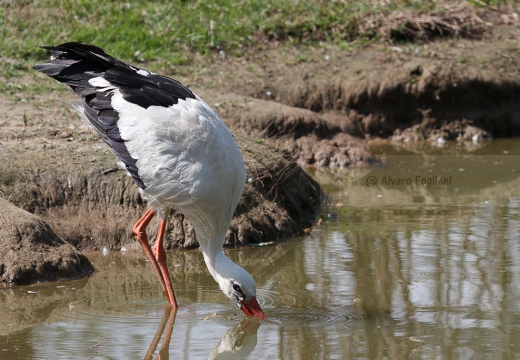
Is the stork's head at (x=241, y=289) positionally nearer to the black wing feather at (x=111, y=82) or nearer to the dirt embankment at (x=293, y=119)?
the black wing feather at (x=111, y=82)

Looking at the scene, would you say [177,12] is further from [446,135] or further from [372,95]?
[446,135]

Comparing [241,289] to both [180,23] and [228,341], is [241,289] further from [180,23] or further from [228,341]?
[180,23]

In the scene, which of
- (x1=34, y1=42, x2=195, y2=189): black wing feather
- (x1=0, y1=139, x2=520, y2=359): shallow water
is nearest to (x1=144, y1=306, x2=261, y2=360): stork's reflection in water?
(x1=0, y1=139, x2=520, y2=359): shallow water

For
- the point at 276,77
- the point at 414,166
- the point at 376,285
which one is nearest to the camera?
the point at 376,285

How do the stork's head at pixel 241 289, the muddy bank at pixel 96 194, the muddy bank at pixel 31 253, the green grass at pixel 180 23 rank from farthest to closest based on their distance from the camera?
the green grass at pixel 180 23
the muddy bank at pixel 96 194
the muddy bank at pixel 31 253
the stork's head at pixel 241 289

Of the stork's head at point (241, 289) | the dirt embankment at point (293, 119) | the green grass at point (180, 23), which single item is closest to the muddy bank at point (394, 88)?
the dirt embankment at point (293, 119)

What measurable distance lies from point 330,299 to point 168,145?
1505 mm

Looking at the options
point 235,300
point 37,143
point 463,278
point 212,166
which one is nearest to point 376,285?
point 463,278

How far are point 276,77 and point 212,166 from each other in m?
5.19

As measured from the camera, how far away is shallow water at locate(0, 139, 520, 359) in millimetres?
4980

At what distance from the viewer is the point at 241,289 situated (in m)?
5.39

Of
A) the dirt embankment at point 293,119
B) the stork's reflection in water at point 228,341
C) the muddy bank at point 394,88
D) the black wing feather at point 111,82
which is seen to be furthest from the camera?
the muddy bank at point 394,88

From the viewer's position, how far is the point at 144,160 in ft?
18.5

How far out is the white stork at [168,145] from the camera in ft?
17.9
